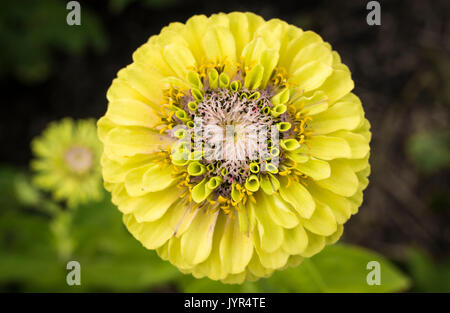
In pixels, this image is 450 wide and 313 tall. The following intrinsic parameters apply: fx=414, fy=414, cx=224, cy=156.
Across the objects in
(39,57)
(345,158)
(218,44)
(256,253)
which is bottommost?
(256,253)

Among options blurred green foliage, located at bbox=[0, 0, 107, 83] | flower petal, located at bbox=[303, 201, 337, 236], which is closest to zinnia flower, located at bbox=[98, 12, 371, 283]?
flower petal, located at bbox=[303, 201, 337, 236]

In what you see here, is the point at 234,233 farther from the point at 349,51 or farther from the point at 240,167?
the point at 349,51

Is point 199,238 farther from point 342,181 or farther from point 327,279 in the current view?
point 327,279

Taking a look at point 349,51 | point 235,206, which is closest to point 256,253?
point 235,206
